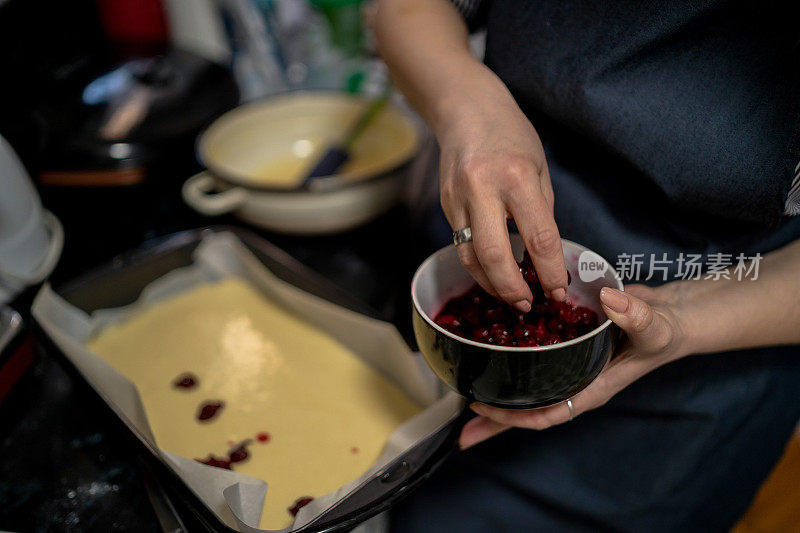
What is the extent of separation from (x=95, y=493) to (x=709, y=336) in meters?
0.85

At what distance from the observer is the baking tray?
67 cm

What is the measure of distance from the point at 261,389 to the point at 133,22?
3.80 ft

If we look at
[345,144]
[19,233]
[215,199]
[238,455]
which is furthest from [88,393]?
[345,144]

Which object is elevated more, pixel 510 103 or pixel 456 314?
pixel 510 103

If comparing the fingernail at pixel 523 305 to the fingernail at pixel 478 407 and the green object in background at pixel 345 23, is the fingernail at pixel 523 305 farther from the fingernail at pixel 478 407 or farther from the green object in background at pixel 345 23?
the green object in background at pixel 345 23

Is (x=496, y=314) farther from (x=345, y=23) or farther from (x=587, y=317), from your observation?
(x=345, y=23)

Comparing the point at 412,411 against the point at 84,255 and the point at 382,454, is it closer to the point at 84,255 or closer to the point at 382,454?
the point at 382,454

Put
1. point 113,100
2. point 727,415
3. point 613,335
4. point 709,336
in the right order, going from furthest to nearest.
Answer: point 113,100 < point 727,415 < point 709,336 < point 613,335

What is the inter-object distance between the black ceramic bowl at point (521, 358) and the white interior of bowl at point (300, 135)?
0.66 metres

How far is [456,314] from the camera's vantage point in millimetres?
723

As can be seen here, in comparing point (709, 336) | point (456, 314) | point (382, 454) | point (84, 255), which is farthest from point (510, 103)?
point (84, 255)

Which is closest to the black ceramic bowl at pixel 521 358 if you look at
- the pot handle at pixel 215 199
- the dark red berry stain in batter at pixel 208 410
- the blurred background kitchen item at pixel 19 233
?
the dark red berry stain in batter at pixel 208 410

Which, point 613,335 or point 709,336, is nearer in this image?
point 613,335

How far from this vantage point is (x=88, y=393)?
82 centimetres
